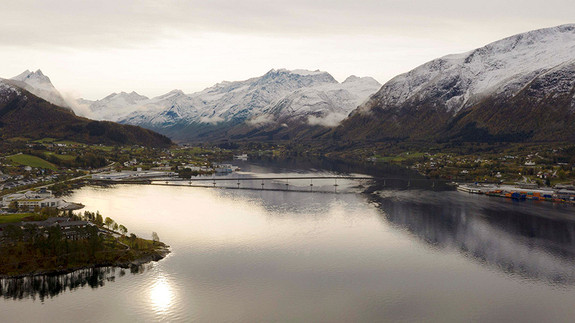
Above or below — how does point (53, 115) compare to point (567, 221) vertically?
above

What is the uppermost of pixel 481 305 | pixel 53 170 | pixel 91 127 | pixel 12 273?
pixel 91 127

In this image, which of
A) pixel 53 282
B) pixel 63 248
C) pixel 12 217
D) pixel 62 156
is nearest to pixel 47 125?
pixel 62 156

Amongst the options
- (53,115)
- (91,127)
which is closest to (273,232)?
(91,127)

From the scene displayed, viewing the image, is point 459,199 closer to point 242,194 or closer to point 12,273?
point 242,194

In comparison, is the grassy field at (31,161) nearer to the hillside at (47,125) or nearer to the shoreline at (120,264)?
the hillside at (47,125)

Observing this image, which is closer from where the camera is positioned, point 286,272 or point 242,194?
point 286,272

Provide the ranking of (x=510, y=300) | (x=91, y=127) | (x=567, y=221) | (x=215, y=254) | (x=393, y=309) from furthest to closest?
1. (x=91, y=127)
2. (x=567, y=221)
3. (x=215, y=254)
4. (x=510, y=300)
5. (x=393, y=309)

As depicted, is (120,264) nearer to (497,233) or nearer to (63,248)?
(63,248)

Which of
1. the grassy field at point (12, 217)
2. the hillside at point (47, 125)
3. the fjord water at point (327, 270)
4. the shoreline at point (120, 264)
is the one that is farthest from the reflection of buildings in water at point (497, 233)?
the hillside at point (47, 125)
